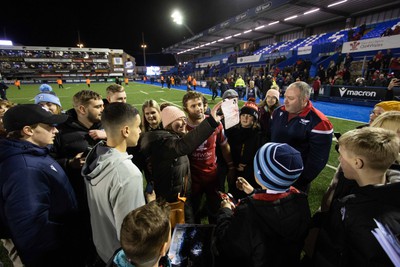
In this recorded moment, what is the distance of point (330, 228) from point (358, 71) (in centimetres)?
2216

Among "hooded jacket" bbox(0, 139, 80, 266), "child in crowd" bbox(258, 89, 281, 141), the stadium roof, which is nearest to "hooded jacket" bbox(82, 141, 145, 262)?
"hooded jacket" bbox(0, 139, 80, 266)

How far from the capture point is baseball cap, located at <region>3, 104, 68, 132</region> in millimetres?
1697

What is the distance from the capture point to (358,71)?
18.3 m

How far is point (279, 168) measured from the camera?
1.51 meters

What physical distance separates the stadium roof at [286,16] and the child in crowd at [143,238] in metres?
24.7

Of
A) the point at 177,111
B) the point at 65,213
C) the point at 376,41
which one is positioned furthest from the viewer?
the point at 376,41

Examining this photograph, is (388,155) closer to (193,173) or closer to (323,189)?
(193,173)

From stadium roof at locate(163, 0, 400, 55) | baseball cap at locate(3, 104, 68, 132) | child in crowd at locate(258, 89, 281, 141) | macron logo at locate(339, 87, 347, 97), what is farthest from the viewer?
stadium roof at locate(163, 0, 400, 55)

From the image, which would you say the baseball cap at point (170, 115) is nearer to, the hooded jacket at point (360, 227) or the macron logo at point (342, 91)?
the hooded jacket at point (360, 227)

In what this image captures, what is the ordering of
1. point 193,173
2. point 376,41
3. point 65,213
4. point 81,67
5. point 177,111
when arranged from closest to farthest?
1. point 65,213
2. point 177,111
3. point 193,173
4. point 376,41
5. point 81,67

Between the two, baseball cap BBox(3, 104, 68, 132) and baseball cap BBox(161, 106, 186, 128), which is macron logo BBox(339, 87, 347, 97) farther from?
baseball cap BBox(3, 104, 68, 132)

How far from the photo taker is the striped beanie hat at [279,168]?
1.50 m

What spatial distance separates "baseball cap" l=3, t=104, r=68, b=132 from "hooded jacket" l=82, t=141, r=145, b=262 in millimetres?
574

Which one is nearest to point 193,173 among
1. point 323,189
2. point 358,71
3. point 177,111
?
point 177,111
